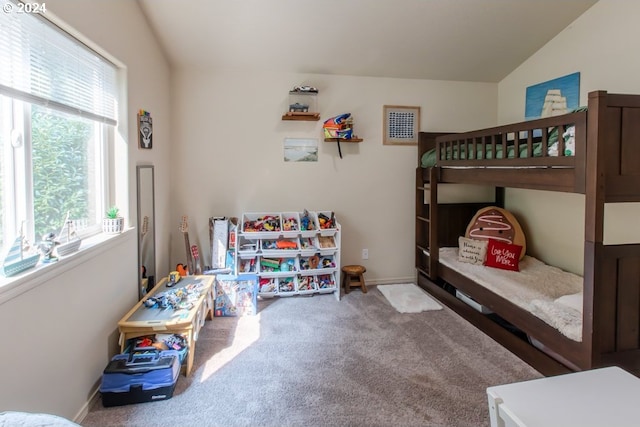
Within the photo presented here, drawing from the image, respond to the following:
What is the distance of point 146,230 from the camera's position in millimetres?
2869

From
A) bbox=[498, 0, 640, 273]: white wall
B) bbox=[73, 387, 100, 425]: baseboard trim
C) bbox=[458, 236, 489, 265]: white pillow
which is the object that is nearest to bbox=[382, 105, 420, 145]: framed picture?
bbox=[498, 0, 640, 273]: white wall

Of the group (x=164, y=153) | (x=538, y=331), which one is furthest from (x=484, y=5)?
(x=164, y=153)

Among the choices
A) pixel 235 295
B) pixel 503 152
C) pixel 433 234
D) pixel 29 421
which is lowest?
pixel 235 295

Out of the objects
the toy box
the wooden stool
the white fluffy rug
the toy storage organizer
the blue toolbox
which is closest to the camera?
the blue toolbox

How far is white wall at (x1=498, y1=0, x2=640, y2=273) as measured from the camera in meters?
2.66

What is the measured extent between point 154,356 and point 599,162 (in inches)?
104

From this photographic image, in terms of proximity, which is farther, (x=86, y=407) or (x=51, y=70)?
(x=86, y=407)

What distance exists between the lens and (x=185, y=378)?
7.16 feet

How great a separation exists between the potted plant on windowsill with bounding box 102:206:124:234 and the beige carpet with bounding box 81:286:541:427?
40.3 inches

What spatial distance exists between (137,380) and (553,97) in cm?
404

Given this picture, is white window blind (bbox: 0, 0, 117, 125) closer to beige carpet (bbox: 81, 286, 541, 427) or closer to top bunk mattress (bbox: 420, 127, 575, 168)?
beige carpet (bbox: 81, 286, 541, 427)

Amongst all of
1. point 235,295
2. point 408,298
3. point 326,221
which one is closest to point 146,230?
point 235,295

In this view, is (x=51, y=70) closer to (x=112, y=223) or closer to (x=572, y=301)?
(x=112, y=223)

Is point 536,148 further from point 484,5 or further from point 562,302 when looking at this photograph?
point 484,5
